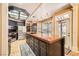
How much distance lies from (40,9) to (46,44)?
1.79 feet

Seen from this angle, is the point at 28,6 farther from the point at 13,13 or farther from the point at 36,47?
the point at 36,47

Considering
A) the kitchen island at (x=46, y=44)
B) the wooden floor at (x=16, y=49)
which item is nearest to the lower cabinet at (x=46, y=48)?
the kitchen island at (x=46, y=44)

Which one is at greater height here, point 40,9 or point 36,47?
point 40,9

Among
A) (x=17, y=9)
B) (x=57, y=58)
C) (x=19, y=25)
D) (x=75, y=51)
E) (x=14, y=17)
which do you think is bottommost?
(x=57, y=58)

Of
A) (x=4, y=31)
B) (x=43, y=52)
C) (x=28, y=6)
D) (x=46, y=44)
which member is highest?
(x=28, y=6)

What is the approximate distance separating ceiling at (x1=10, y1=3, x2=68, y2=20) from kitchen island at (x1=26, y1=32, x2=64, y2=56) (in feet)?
0.97

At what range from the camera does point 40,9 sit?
1.90 m

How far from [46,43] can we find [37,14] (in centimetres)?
47

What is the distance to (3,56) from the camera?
6.20 feet

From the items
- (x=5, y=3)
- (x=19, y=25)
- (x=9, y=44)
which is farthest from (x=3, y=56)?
(x=5, y=3)

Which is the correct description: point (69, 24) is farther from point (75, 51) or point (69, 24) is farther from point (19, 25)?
point (19, 25)

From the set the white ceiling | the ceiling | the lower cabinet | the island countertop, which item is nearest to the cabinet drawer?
the lower cabinet

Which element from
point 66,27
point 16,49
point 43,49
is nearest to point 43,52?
point 43,49

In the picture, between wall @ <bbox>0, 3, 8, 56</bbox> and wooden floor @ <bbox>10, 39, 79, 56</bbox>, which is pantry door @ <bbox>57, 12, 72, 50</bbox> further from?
wall @ <bbox>0, 3, 8, 56</bbox>
